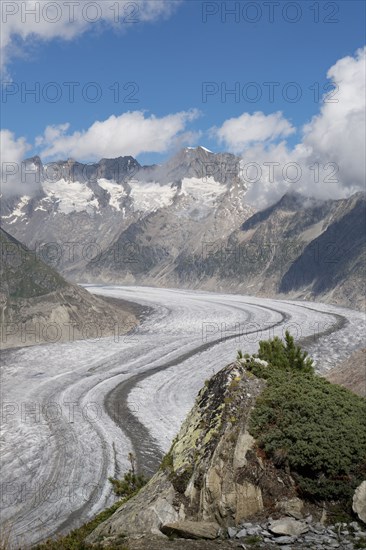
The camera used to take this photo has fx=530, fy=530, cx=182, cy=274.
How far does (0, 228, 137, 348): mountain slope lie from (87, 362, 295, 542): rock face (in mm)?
52300

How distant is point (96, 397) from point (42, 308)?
34.3m

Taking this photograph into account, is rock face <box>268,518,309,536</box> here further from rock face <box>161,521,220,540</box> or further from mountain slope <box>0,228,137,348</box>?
mountain slope <box>0,228,137,348</box>

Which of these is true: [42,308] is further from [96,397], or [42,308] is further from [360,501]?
[360,501]

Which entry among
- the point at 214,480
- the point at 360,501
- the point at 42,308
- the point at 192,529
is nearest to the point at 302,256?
the point at 42,308

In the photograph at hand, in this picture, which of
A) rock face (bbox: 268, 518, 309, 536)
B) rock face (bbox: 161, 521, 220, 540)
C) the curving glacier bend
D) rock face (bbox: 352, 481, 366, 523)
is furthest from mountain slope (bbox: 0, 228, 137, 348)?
rock face (bbox: 352, 481, 366, 523)

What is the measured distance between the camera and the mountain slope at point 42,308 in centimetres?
6397

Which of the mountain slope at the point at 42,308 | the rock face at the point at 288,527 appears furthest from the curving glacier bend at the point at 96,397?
the rock face at the point at 288,527

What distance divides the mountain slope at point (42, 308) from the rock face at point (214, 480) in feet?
172

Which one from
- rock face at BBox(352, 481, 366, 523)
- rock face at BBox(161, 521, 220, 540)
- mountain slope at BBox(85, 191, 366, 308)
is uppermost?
mountain slope at BBox(85, 191, 366, 308)

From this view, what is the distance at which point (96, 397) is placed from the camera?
36.9m

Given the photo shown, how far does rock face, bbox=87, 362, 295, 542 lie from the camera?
34.4ft

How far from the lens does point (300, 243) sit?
16938 centimetres

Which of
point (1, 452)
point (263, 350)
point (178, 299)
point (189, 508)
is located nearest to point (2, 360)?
point (1, 452)

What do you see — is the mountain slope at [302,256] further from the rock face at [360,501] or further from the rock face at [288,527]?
the rock face at [288,527]
